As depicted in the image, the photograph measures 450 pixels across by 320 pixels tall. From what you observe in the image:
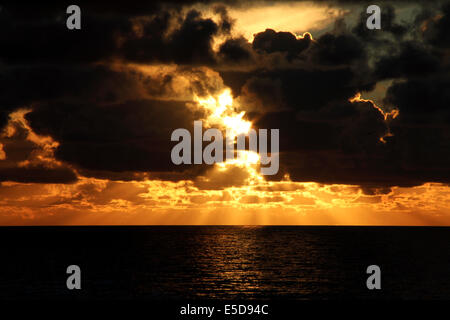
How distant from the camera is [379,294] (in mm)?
81125

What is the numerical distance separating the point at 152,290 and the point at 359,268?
52.9m

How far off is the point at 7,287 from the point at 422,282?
7034 cm

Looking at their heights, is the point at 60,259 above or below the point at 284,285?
above
